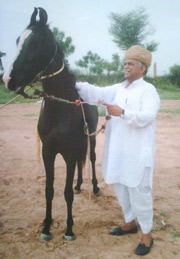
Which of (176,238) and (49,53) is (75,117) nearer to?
(49,53)

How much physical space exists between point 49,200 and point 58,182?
1.36 meters

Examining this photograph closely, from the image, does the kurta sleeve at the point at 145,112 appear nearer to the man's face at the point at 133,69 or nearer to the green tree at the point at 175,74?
the man's face at the point at 133,69

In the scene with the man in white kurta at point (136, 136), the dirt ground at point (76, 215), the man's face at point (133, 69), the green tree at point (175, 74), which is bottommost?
the dirt ground at point (76, 215)

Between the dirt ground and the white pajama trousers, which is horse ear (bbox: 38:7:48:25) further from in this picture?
the dirt ground

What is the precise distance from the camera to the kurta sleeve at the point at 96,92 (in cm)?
277

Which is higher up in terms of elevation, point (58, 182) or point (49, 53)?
point (49, 53)

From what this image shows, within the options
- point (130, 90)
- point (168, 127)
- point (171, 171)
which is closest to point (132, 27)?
point (168, 127)

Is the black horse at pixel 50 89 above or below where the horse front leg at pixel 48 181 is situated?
above

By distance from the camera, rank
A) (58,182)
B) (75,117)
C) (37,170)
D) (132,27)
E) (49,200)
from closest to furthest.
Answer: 1. (75,117)
2. (49,200)
3. (58,182)
4. (37,170)
5. (132,27)

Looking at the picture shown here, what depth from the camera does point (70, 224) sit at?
112 inches

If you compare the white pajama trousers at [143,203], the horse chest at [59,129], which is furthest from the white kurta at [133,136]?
the horse chest at [59,129]

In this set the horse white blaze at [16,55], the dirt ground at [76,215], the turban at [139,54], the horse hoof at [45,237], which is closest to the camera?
the horse white blaze at [16,55]

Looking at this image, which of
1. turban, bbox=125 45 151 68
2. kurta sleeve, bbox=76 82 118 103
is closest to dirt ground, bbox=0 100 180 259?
kurta sleeve, bbox=76 82 118 103

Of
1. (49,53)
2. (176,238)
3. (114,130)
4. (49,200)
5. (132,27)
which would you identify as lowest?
(176,238)
